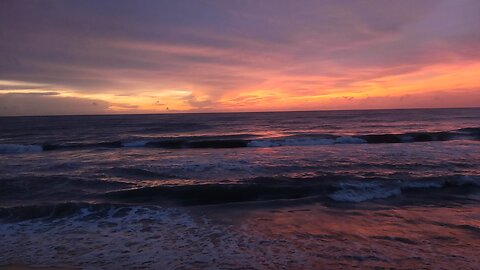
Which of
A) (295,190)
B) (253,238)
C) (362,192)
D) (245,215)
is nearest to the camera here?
(253,238)

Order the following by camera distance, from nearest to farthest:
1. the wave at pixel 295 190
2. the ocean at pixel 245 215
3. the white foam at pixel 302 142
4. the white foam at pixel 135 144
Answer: the ocean at pixel 245 215, the wave at pixel 295 190, the white foam at pixel 302 142, the white foam at pixel 135 144

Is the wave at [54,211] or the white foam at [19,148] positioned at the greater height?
the white foam at [19,148]

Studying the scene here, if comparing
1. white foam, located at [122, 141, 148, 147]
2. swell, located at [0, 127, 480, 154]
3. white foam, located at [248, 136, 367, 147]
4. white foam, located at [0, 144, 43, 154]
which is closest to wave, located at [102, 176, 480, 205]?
white foam, located at [248, 136, 367, 147]

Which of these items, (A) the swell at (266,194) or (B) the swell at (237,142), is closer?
(A) the swell at (266,194)

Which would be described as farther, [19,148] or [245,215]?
[19,148]

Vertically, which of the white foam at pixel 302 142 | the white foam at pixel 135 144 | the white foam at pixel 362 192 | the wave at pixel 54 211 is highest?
the white foam at pixel 135 144

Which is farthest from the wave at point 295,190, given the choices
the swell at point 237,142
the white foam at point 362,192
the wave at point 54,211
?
the swell at point 237,142

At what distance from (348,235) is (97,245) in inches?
195

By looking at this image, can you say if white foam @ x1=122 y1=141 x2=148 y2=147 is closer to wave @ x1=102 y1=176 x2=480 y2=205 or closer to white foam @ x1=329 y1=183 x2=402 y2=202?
wave @ x1=102 y1=176 x2=480 y2=205

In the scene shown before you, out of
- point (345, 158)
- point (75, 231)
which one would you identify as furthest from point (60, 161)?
point (345, 158)

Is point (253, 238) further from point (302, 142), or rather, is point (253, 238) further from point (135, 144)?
point (135, 144)

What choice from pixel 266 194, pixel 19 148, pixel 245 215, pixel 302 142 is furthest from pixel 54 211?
pixel 302 142

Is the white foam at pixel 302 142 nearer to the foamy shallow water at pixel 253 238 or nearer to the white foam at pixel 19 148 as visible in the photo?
the white foam at pixel 19 148

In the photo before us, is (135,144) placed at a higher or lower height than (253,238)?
higher
